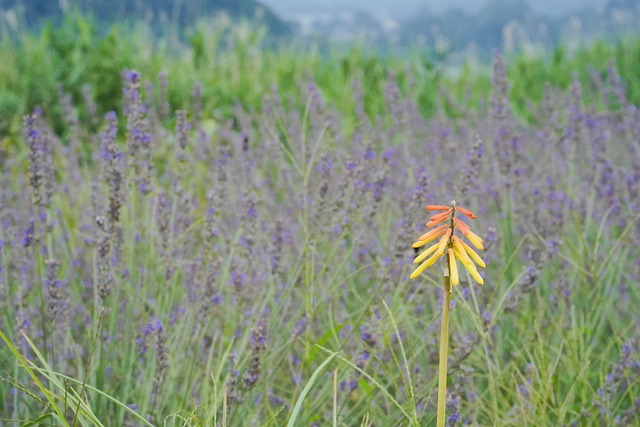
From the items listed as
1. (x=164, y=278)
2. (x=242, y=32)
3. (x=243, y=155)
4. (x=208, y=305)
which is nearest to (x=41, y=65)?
(x=242, y=32)

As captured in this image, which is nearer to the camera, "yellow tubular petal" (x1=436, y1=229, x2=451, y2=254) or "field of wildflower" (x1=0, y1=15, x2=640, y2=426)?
"yellow tubular petal" (x1=436, y1=229, x2=451, y2=254)

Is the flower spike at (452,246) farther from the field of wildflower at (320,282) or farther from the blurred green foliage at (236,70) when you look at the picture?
the blurred green foliage at (236,70)

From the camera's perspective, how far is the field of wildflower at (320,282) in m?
1.95

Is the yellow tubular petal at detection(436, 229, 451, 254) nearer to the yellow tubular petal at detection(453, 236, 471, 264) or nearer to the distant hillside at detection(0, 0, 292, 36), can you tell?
the yellow tubular petal at detection(453, 236, 471, 264)

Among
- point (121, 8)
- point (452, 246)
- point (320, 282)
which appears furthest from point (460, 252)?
point (121, 8)

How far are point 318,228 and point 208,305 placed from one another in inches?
17.8

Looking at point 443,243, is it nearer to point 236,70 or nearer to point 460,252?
point 460,252

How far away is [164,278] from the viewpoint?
2465 mm

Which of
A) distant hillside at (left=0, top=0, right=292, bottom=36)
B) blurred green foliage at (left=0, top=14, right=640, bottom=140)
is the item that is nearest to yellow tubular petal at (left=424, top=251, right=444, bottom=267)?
blurred green foliage at (left=0, top=14, right=640, bottom=140)

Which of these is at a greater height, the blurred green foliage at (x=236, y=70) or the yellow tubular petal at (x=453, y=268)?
the blurred green foliage at (x=236, y=70)

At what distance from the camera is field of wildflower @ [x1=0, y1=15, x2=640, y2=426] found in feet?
6.39

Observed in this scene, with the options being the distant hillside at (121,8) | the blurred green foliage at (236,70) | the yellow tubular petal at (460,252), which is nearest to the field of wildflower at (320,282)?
the yellow tubular petal at (460,252)

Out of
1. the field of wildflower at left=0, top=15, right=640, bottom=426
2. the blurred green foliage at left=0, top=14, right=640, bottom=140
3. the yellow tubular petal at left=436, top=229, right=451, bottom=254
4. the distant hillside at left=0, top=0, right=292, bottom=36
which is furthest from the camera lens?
the distant hillside at left=0, top=0, right=292, bottom=36

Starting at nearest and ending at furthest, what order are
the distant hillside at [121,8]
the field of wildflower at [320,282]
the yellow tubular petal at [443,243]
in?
the yellow tubular petal at [443,243] < the field of wildflower at [320,282] < the distant hillside at [121,8]
